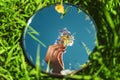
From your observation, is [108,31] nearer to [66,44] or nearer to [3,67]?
[66,44]

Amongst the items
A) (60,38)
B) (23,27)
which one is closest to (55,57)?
(60,38)

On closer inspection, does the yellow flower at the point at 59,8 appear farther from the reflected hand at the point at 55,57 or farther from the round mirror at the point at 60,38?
the reflected hand at the point at 55,57

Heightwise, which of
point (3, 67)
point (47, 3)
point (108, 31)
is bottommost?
point (3, 67)

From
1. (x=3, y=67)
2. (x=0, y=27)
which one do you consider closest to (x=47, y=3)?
(x=0, y=27)

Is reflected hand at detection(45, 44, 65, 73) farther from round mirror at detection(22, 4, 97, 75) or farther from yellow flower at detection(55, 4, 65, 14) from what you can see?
yellow flower at detection(55, 4, 65, 14)

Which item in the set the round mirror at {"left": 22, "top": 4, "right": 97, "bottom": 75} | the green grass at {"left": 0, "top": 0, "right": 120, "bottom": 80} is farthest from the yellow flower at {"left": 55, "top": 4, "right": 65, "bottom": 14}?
the green grass at {"left": 0, "top": 0, "right": 120, "bottom": 80}

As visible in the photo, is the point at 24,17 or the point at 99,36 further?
the point at 24,17

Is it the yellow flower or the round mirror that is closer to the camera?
the round mirror
